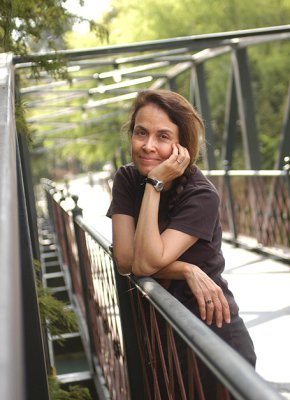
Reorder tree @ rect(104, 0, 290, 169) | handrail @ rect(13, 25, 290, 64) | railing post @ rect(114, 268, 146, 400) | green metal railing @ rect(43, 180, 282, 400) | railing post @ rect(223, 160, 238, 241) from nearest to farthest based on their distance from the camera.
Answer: green metal railing @ rect(43, 180, 282, 400) → railing post @ rect(114, 268, 146, 400) → handrail @ rect(13, 25, 290, 64) → railing post @ rect(223, 160, 238, 241) → tree @ rect(104, 0, 290, 169)

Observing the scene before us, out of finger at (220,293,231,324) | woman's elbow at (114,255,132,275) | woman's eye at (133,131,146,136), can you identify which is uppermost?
woman's eye at (133,131,146,136)

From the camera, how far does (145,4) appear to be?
66.6 ft

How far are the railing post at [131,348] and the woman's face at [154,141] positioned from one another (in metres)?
0.53

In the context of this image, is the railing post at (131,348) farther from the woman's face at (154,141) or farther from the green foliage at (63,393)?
the woman's face at (154,141)

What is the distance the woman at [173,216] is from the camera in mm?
2293

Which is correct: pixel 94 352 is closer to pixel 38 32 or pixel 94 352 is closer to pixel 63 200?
pixel 38 32

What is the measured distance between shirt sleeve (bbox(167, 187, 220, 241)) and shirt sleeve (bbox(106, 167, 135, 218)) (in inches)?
10.1

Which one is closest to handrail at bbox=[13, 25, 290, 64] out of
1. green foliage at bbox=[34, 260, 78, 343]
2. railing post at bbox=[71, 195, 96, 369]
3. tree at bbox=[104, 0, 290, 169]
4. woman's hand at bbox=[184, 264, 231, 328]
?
railing post at bbox=[71, 195, 96, 369]

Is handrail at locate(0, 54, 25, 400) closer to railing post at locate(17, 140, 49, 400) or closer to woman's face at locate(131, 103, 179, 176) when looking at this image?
railing post at locate(17, 140, 49, 400)

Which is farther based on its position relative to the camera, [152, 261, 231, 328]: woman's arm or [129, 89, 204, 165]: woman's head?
[129, 89, 204, 165]: woman's head

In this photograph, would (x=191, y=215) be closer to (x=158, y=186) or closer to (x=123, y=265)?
(x=158, y=186)

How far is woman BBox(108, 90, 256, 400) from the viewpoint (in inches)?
90.3

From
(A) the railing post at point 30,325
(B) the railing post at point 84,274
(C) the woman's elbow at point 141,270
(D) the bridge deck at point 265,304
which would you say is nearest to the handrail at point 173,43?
(D) the bridge deck at point 265,304

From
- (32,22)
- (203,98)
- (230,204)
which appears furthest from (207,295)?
(203,98)
